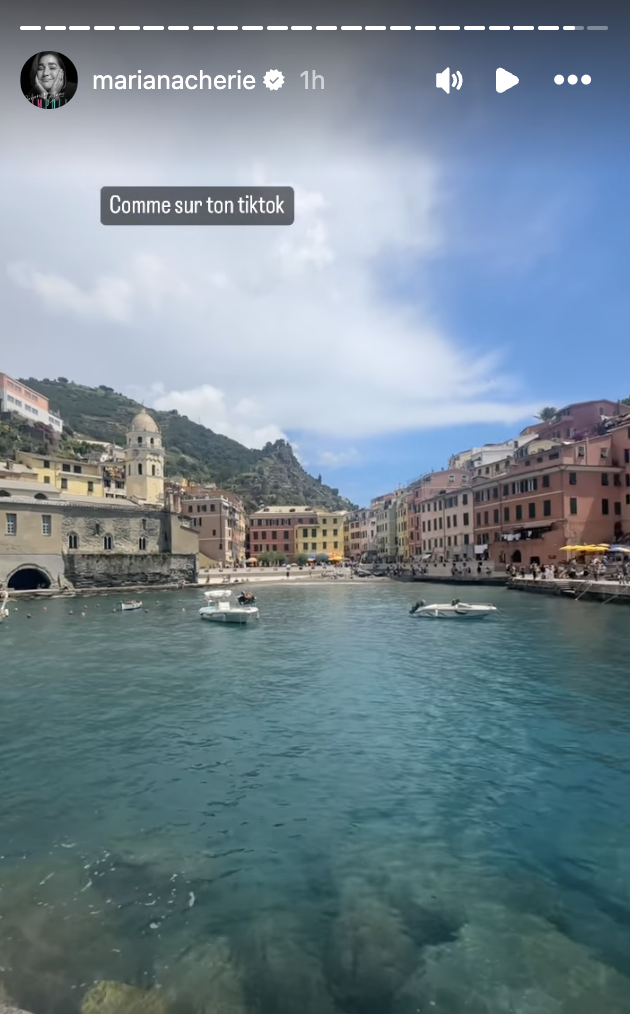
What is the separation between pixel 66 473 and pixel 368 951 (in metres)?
74.6

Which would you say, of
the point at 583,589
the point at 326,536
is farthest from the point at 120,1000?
the point at 326,536

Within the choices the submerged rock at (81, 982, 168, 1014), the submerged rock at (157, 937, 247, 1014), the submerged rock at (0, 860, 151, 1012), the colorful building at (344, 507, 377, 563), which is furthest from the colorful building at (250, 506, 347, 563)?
the submerged rock at (81, 982, 168, 1014)

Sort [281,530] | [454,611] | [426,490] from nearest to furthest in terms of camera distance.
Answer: [454,611], [426,490], [281,530]

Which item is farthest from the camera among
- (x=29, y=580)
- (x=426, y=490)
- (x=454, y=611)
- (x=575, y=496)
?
(x=426, y=490)

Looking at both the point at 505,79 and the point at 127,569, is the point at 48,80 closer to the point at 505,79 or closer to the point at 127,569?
the point at 505,79

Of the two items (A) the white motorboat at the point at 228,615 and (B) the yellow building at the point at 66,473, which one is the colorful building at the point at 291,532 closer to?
(B) the yellow building at the point at 66,473

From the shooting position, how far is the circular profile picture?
4.46 meters

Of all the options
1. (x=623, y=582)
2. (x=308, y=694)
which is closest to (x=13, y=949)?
(x=308, y=694)

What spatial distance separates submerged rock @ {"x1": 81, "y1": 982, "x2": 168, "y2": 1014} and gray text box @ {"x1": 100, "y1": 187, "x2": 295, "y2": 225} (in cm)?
718

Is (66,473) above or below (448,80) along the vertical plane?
above

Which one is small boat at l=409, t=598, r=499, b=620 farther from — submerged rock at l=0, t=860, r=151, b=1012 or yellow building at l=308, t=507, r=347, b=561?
yellow building at l=308, t=507, r=347, b=561

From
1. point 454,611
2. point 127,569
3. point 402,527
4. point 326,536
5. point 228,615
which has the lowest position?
point 454,611

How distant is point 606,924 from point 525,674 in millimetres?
12915

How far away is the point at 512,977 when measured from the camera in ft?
16.4
